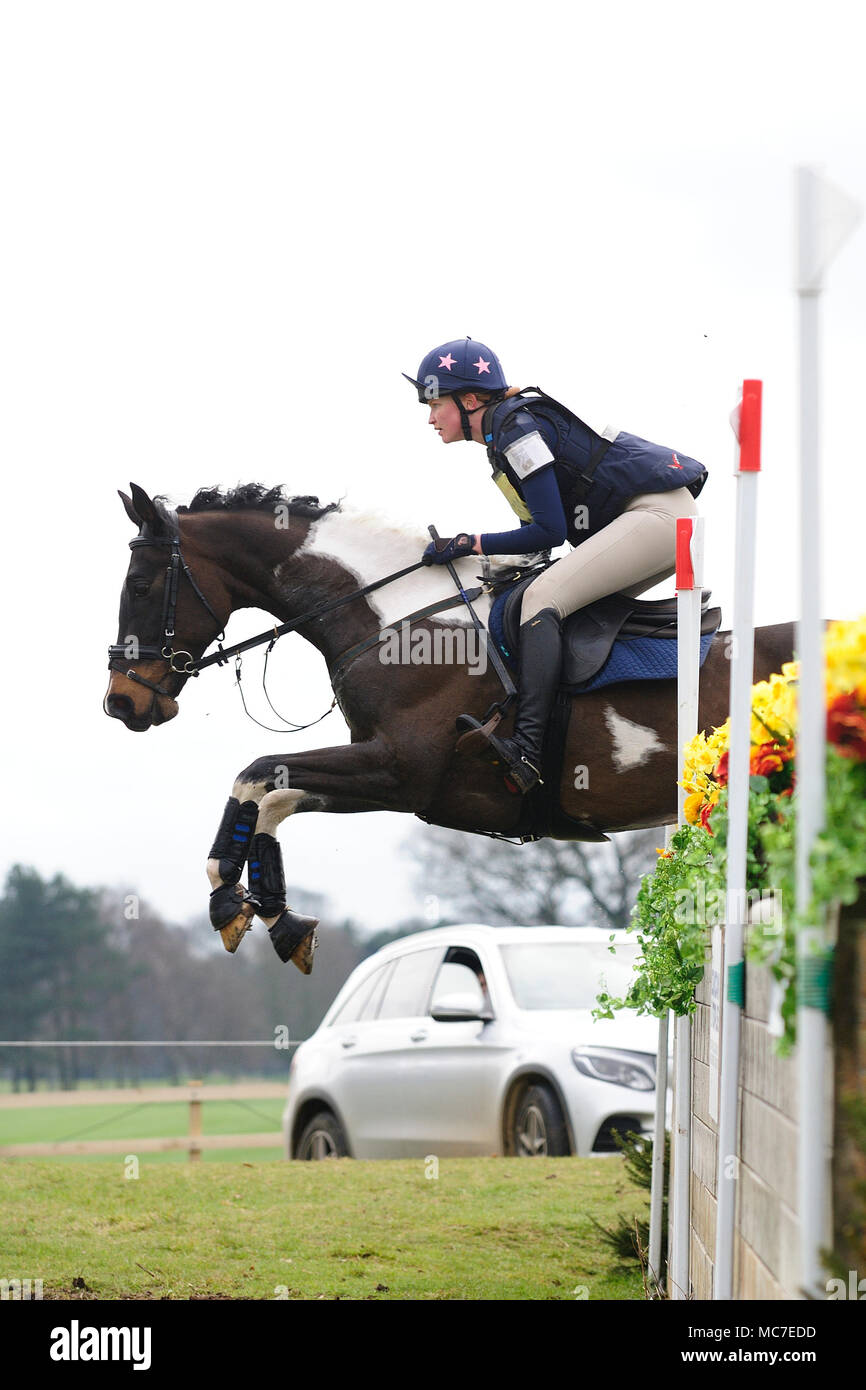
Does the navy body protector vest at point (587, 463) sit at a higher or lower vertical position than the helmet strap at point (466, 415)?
lower

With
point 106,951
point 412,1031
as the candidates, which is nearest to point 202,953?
point 106,951

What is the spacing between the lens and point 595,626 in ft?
18.5

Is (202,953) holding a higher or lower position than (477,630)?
lower

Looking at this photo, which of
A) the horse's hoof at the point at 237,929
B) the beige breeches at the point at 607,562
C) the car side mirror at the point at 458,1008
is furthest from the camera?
the car side mirror at the point at 458,1008

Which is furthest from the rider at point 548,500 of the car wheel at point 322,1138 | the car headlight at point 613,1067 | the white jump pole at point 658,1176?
the car wheel at point 322,1138

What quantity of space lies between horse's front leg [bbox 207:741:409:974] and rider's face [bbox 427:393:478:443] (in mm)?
1279

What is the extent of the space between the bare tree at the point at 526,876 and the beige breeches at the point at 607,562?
2884 cm

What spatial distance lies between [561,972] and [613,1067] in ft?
4.39

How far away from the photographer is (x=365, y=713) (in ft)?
18.8

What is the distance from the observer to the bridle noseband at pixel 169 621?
19.6 feet

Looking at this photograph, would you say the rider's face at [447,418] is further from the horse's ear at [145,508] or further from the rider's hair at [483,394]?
the horse's ear at [145,508]

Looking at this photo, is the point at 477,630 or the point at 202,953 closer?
the point at 477,630

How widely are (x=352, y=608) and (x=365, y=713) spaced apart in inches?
18.2
